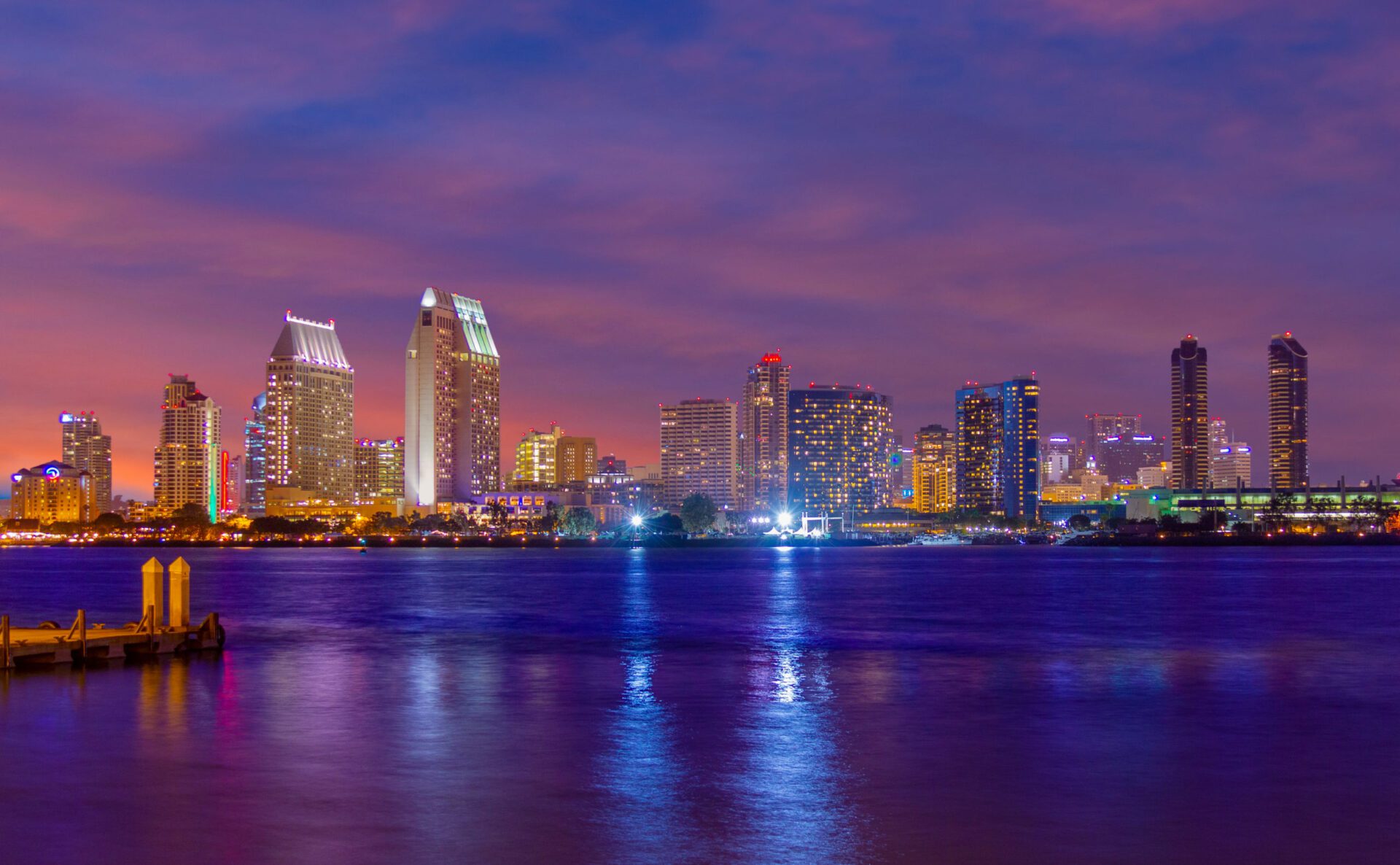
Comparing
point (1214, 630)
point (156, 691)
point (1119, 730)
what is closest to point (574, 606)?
point (1214, 630)

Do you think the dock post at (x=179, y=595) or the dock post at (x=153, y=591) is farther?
the dock post at (x=179, y=595)

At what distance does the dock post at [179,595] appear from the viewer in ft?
158

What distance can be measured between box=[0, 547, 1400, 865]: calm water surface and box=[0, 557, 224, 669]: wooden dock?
3.75 ft

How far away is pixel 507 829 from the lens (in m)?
22.0

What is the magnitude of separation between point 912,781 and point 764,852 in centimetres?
695

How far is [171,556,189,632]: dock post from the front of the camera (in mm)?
48250

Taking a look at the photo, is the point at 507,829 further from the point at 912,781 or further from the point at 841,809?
the point at 912,781

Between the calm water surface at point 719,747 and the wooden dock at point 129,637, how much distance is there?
114 centimetres

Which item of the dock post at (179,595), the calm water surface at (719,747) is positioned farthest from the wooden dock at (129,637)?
the calm water surface at (719,747)

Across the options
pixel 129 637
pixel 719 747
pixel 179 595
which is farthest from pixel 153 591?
pixel 719 747

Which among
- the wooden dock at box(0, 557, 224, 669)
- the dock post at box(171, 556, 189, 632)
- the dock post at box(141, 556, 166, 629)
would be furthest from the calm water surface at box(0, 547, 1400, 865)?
the dock post at box(141, 556, 166, 629)

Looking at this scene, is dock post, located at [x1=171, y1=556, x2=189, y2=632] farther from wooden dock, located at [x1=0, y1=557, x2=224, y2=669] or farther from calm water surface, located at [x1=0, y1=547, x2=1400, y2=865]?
calm water surface, located at [x1=0, y1=547, x2=1400, y2=865]

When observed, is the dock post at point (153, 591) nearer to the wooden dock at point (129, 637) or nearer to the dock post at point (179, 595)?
the wooden dock at point (129, 637)

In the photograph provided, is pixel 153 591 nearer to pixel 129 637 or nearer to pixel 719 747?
pixel 129 637
